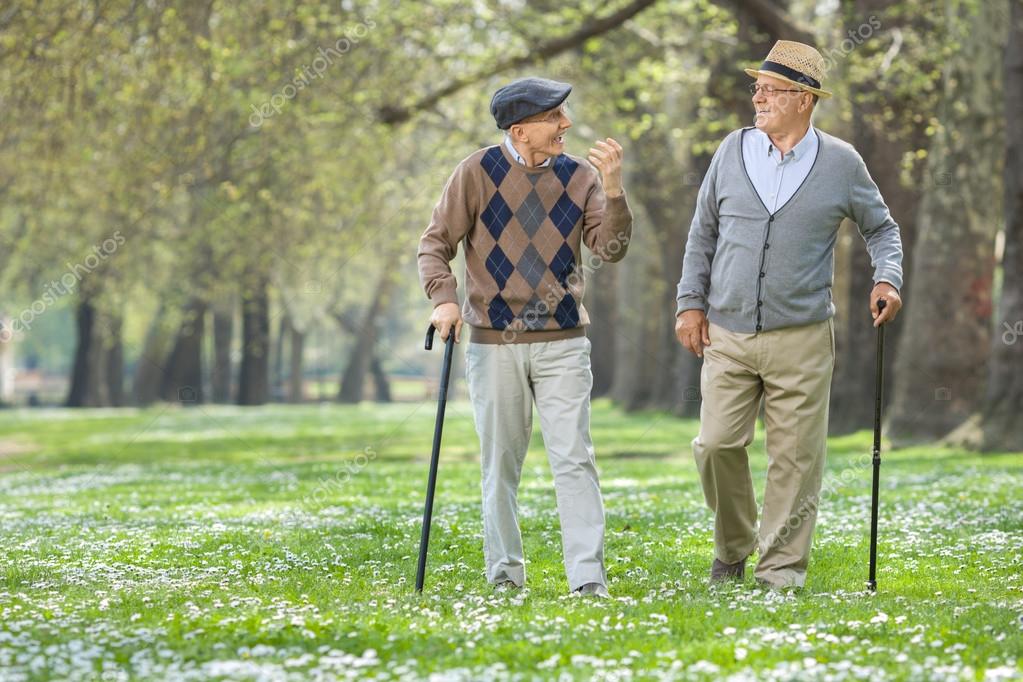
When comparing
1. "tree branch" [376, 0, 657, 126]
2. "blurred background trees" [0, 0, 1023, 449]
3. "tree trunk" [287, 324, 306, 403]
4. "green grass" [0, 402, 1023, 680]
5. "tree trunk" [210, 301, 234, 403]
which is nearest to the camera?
"green grass" [0, 402, 1023, 680]

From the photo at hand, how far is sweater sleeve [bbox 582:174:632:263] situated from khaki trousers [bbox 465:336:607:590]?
41 centimetres

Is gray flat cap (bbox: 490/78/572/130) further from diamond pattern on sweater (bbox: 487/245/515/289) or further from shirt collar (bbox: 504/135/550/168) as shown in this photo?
diamond pattern on sweater (bbox: 487/245/515/289)

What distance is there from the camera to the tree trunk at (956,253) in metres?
17.0

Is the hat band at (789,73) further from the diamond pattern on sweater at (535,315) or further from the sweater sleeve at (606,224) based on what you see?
the diamond pattern on sweater at (535,315)

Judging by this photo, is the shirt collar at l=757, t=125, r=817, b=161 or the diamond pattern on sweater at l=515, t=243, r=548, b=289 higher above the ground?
the shirt collar at l=757, t=125, r=817, b=161

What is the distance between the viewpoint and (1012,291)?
15711 millimetres

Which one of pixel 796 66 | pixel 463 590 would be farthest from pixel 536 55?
pixel 463 590

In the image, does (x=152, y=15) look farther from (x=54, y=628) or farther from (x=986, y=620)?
(x=986, y=620)

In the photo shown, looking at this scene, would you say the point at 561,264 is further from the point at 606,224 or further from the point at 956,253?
the point at 956,253

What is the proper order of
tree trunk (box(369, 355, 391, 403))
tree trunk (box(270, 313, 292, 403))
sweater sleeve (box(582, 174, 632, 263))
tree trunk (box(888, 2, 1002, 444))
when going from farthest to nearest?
tree trunk (box(369, 355, 391, 403))
tree trunk (box(270, 313, 292, 403))
tree trunk (box(888, 2, 1002, 444))
sweater sleeve (box(582, 174, 632, 263))

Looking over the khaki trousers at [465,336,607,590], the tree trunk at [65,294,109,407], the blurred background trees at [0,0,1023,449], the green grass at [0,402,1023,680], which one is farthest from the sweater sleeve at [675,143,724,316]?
the tree trunk at [65,294,109,407]

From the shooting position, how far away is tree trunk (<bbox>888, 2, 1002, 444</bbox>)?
17000mm

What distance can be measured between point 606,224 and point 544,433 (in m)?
0.95

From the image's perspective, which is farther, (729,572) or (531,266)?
(729,572)
